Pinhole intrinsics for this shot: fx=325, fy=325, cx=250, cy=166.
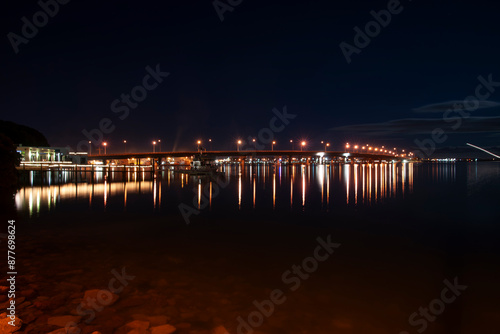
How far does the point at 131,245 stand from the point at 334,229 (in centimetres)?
1039

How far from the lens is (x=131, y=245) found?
44.5ft

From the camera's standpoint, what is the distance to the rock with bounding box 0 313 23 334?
656 cm

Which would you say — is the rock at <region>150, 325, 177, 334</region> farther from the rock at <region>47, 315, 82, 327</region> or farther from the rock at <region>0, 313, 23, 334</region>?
the rock at <region>0, 313, 23, 334</region>

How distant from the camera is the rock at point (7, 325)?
656cm

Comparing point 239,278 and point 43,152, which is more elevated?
point 43,152

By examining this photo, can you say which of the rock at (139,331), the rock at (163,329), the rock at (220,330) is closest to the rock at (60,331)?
the rock at (139,331)

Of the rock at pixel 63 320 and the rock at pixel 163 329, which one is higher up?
the rock at pixel 63 320

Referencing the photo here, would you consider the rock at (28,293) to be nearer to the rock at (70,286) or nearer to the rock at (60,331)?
the rock at (70,286)

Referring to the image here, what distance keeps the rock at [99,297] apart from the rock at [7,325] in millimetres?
1300

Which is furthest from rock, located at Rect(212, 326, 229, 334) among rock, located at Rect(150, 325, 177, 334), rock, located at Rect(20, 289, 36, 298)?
rock, located at Rect(20, 289, 36, 298)

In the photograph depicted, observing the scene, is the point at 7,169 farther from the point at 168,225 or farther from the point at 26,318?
the point at 26,318

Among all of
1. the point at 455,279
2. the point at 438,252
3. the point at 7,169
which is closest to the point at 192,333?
the point at 455,279

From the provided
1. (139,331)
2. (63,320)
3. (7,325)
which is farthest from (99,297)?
(139,331)

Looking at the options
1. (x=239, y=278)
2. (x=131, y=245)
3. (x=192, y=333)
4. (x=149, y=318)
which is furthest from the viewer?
(x=131, y=245)
